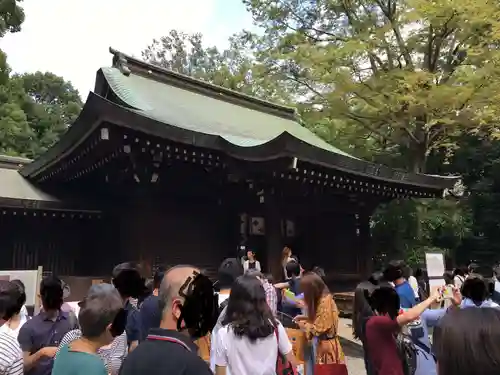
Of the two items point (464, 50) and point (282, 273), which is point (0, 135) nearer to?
point (282, 273)

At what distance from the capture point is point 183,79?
14414mm

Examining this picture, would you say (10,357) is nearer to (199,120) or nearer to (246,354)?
(246,354)

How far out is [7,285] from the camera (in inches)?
116

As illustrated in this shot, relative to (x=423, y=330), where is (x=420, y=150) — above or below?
above

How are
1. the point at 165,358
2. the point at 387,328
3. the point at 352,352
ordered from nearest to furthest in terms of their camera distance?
the point at 165,358, the point at 387,328, the point at 352,352

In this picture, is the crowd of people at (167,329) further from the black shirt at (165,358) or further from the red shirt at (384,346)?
the red shirt at (384,346)

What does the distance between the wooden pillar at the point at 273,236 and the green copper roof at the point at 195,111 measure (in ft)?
4.56

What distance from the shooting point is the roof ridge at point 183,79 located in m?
12.7

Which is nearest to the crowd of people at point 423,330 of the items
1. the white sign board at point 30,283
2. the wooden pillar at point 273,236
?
the white sign board at point 30,283

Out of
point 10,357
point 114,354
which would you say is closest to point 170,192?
point 114,354

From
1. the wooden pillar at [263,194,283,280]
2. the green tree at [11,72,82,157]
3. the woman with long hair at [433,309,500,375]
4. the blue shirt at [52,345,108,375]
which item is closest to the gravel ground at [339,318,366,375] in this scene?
the wooden pillar at [263,194,283,280]

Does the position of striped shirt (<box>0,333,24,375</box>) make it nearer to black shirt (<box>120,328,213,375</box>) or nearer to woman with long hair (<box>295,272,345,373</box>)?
black shirt (<box>120,328,213,375</box>)

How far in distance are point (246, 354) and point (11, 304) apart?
1516 mm

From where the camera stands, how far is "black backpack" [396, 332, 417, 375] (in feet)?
10.7
